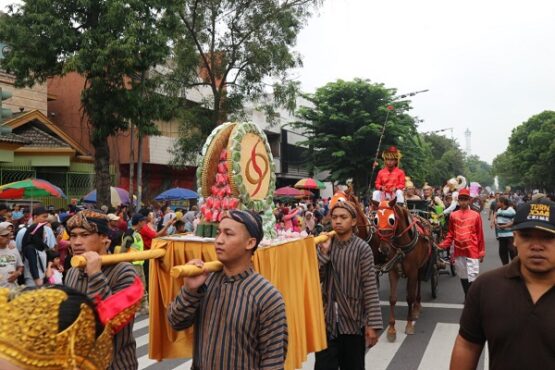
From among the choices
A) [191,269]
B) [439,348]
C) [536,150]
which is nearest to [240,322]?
[191,269]

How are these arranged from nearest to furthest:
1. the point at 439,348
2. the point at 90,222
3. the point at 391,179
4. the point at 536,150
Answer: the point at 90,222 → the point at 439,348 → the point at 391,179 → the point at 536,150

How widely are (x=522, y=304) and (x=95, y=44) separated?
13047 mm

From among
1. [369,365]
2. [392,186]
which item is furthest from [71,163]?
[369,365]

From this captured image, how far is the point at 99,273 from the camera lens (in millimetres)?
2492

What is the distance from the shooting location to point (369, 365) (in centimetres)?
577

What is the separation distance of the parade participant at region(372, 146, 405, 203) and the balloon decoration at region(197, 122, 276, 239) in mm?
4722

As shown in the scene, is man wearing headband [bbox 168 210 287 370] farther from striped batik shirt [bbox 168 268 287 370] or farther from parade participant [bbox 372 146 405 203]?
parade participant [bbox 372 146 405 203]

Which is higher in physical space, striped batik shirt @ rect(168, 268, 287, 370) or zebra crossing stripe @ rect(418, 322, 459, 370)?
striped batik shirt @ rect(168, 268, 287, 370)

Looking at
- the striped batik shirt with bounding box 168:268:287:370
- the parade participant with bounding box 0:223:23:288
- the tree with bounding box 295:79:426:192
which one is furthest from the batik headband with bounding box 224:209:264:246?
the tree with bounding box 295:79:426:192

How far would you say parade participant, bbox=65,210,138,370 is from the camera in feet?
8.18

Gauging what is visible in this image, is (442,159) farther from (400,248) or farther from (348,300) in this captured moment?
(348,300)

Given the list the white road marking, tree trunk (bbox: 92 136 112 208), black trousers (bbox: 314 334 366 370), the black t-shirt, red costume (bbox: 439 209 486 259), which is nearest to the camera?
the black t-shirt

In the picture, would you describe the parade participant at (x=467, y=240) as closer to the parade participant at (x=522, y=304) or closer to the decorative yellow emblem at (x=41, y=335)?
the parade participant at (x=522, y=304)

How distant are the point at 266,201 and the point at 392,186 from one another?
4751 mm
